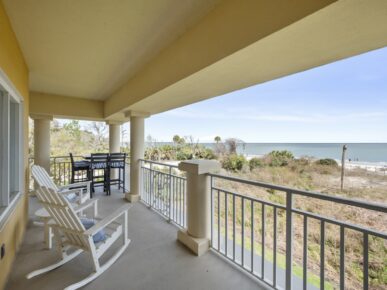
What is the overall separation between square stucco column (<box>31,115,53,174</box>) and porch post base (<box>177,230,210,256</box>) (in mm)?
4203

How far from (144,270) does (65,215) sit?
914 mm

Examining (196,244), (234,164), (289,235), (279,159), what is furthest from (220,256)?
(279,159)

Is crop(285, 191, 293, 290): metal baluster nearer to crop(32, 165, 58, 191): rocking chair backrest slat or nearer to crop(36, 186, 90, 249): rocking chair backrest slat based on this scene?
crop(36, 186, 90, 249): rocking chair backrest slat

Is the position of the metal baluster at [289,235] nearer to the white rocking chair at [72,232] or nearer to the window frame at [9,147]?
the white rocking chair at [72,232]

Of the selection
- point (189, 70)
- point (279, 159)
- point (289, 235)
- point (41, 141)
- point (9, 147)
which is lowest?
point (279, 159)

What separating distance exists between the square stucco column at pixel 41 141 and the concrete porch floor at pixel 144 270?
272cm

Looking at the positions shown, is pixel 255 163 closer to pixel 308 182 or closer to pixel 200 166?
pixel 308 182

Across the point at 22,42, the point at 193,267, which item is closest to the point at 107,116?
the point at 22,42

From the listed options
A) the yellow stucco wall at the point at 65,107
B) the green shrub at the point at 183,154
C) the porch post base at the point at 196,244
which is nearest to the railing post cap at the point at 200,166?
the porch post base at the point at 196,244

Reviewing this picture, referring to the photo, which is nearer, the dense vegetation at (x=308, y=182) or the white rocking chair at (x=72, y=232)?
the white rocking chair at (x=72, y=232)

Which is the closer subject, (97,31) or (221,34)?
(221,34)

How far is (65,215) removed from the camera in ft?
5.84

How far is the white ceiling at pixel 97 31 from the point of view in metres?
1.69

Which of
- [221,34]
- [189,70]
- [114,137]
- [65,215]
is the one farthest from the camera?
[114,137]
